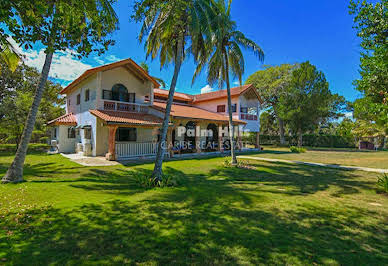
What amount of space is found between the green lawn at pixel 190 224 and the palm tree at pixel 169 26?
9.17 ft

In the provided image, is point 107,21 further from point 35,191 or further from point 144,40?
point 35,191

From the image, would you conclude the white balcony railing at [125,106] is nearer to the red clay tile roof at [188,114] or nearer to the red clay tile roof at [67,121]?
the red clay tile roof at [188,114]

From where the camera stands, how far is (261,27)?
15.1 m

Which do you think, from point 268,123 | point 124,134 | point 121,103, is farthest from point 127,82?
point 268,123

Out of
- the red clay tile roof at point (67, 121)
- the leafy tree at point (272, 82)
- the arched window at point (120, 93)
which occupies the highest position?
the leafy tree at point (272, 82)

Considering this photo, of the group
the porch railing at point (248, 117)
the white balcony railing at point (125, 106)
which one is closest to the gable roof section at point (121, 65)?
the white balcony railing at point (125, 106)

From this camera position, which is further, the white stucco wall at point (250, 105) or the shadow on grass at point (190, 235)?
the white stucco wall at point (250, 105)

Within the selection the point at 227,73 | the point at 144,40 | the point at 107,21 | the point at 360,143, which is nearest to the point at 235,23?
the point at 227,73

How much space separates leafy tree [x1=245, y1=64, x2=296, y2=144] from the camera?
32844mm

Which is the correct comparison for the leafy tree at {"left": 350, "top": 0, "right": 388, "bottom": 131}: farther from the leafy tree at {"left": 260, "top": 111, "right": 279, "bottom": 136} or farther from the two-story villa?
the leafy tree at {"left": 260, "top": 111, "right": 279, "bottom": 136}

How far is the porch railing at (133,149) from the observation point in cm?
1372

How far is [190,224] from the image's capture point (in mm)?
4184

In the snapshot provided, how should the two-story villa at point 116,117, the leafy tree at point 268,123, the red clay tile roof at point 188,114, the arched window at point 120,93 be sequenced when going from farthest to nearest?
1. the leafy tree at point 268,123
2. the red clay tile roof at point 188,114
3. the arched window at point 120,93
4. the two-story villa at point 116,117

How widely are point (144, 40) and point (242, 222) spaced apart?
9.26 metres
